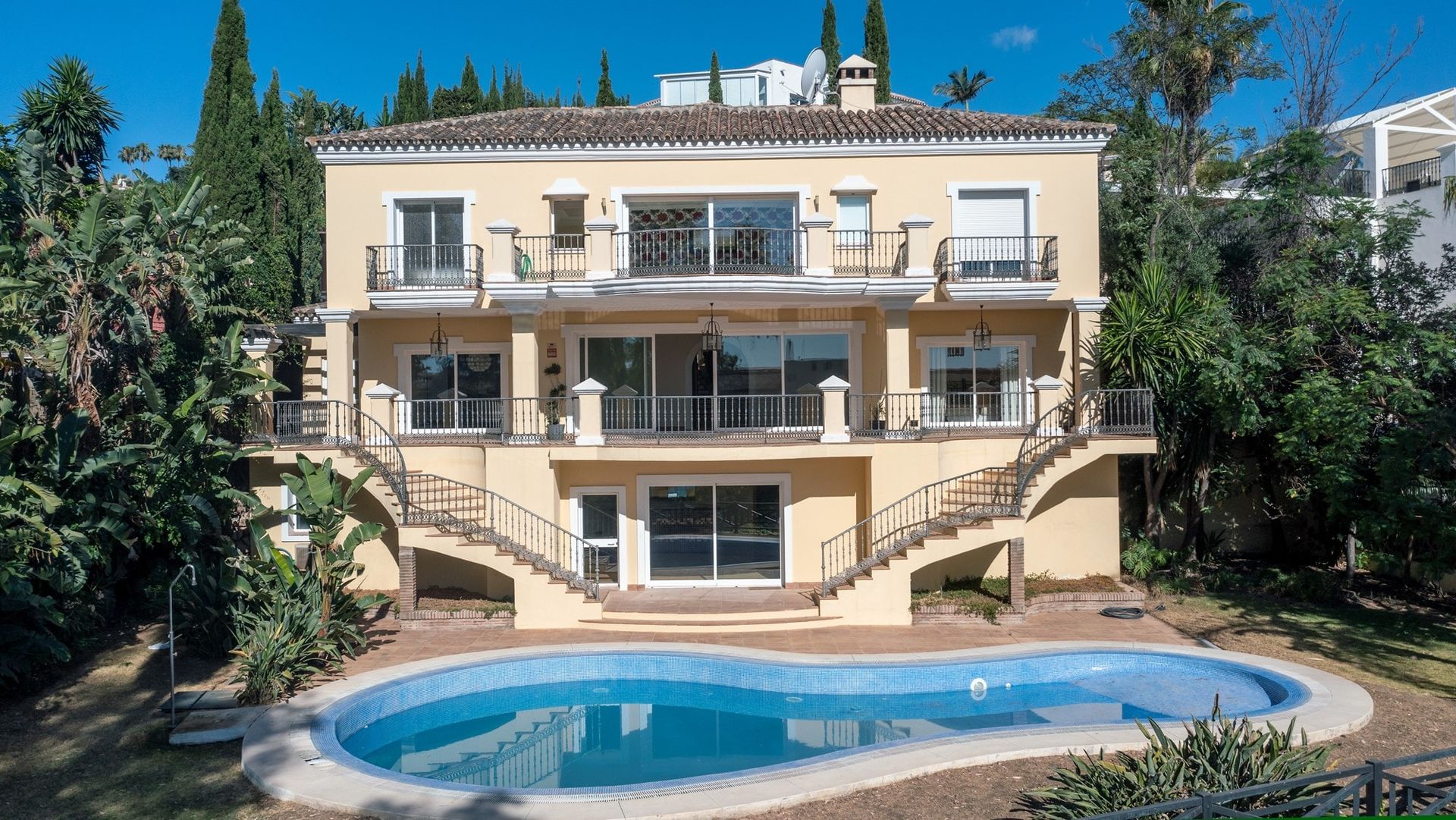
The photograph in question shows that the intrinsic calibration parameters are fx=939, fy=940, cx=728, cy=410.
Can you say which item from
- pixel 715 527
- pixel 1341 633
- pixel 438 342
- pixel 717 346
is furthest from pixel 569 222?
pixel 1341 633

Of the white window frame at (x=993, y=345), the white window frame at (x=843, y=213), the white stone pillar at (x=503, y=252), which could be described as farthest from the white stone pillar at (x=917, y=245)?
the white stone pillar at (x=503, y=252)

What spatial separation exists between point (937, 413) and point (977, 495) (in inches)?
105

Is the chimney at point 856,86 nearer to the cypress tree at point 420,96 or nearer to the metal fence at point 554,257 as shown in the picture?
the metal fence at point 554,257

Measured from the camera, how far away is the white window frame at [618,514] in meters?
19.7

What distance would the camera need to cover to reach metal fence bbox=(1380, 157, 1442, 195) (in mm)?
26672

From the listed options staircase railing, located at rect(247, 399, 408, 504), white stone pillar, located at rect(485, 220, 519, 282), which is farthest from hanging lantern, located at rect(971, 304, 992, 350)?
staircase railing, located at rect(247, 399, 408, 504)

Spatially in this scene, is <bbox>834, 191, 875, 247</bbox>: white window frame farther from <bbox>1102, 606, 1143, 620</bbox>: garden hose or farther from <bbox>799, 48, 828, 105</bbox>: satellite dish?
<bbox>1102, 606, 1143, 620</bbox>: garden hose

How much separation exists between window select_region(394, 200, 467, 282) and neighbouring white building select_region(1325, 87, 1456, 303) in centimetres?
2075

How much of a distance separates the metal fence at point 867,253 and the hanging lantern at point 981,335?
2303 mm

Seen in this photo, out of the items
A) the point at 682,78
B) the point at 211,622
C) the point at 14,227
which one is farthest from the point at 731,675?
the point at 682,78

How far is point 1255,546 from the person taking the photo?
22.8 meters

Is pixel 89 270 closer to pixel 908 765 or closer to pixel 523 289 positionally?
pixel 523 289

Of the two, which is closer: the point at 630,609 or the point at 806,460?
the point at 630,609

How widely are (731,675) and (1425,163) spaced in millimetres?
26336
